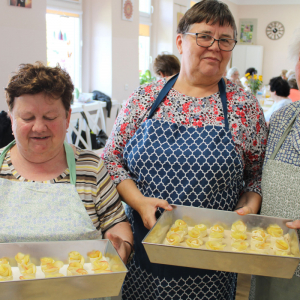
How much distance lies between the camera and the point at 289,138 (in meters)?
1.26

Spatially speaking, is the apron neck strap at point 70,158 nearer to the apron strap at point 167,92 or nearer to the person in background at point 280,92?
the apron strap at point 167,92

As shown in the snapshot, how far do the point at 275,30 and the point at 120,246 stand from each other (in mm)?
11927

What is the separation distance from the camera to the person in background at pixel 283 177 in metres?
1.21

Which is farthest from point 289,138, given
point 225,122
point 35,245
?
point 35,245

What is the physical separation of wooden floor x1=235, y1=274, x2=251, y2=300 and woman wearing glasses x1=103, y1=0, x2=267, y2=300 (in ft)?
0.66

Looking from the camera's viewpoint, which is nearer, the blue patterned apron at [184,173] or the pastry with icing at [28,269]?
the pastry with icing at [28,269]

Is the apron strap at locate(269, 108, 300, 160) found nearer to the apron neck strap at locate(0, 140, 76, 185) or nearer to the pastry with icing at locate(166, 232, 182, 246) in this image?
the pastry with icing at locate(166, 232, 182, 246)

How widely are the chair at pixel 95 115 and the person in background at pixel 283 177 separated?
11.7 feet

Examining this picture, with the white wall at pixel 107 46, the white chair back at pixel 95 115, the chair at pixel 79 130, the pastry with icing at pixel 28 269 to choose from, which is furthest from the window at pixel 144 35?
the pastry with icing at pixel 28 269

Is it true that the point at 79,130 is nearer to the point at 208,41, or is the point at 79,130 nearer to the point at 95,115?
the point at 95,115

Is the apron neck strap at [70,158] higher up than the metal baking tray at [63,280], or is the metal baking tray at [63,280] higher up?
the apron neck strap at [70,158]

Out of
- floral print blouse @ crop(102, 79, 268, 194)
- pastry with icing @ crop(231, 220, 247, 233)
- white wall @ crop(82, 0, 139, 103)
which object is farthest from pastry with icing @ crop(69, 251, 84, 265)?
white wall @ crop(82, 0, 139, 103)

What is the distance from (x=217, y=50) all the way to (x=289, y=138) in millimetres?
404

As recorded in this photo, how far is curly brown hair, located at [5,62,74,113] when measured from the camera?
1.06 meters
